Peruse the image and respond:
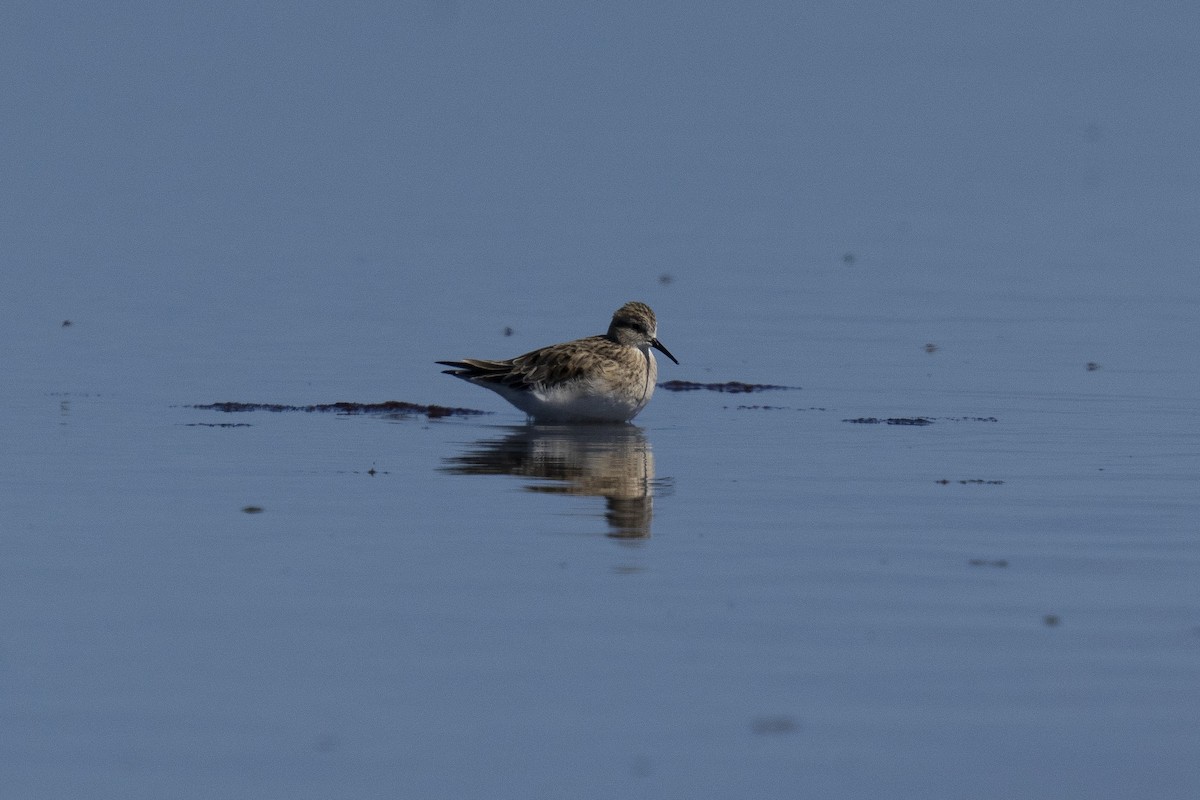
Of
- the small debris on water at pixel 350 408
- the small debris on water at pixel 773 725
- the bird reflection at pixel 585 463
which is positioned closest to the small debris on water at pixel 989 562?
the bird reflection at pixel 585 463

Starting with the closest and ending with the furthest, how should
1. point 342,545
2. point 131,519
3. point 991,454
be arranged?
point 342,545 → point 131,519 → point 991,454

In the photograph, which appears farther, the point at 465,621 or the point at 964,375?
the point at 964,375

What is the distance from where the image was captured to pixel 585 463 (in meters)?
16.9

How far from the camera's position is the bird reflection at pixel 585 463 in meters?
14.3

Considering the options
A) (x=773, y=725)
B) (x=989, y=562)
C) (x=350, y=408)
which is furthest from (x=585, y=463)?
(x=773, y=725)

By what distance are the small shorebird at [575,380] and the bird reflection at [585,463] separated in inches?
6.9

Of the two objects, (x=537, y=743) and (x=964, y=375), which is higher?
(x=964, y=375)

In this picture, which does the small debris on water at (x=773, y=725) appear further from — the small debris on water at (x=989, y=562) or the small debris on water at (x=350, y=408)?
the small debris on water at (x=350, y=408)

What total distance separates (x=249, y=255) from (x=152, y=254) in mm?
1393

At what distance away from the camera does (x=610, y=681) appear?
9.66m

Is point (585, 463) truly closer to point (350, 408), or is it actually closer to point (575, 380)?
point (575, 380)

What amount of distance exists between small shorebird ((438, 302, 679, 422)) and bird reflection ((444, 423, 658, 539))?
177mm

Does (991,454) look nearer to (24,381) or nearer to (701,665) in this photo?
(701,665)

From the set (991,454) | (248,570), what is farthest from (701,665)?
(991,454)
